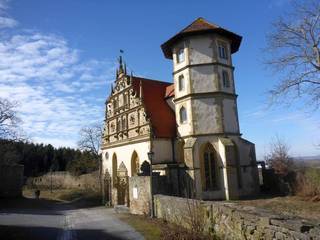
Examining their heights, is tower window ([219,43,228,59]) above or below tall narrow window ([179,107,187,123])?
above

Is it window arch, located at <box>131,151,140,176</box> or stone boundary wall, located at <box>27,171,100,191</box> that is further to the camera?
stone boundary wall, located at <box>27,171,100,191</box>

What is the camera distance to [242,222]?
1025cm

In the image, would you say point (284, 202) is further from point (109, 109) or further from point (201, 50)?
point (109, 109)

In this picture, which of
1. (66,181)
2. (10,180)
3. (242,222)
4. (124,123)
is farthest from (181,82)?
(66,181)

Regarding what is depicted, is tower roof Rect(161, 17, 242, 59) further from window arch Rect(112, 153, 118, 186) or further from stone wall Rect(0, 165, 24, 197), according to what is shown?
stone wall Rect(0, 165, 24, 197)

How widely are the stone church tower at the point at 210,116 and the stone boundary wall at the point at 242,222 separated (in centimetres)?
933

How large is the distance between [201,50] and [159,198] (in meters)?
13.1

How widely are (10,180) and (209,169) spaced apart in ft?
91.2

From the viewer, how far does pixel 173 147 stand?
28.2m

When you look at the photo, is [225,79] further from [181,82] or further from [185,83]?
[181,82]

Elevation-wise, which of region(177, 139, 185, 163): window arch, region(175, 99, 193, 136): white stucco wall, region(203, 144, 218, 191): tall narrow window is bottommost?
region(203, 144, 218, 191): tall narrow window

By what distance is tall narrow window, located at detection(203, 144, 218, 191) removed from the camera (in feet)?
83.8

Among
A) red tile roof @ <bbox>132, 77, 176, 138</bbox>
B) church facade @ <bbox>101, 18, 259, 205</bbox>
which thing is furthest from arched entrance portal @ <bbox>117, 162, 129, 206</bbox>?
red tile roof @ <bbox>132, 77, 176, 138</bbox>

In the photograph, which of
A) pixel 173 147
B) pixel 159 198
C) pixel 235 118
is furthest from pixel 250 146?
pixel 159 198
